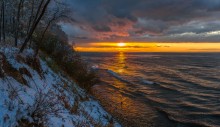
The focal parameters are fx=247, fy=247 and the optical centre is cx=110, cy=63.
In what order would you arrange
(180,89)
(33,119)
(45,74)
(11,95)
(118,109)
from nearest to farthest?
(33,119), (11,95), (45,74), (118,109), (180,89)

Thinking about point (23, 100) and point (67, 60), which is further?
point (67, 60)

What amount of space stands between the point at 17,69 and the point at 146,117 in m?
17.6

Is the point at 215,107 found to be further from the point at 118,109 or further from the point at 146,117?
the point at 118,109

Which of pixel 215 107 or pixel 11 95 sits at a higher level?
pixel 11 95

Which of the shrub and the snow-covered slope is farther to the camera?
the shrub

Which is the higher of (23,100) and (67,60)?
(67,60)

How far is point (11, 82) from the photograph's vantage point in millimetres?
10469

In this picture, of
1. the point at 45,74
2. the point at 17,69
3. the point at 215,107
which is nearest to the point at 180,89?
the point at 215,107

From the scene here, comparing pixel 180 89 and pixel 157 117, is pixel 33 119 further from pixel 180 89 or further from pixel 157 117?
pixel 180 89

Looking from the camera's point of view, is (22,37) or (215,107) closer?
(22,37)

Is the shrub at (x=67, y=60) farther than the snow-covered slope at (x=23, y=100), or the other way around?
the shrub at (x=67, y=60)

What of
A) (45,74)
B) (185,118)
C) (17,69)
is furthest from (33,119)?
(185,118)

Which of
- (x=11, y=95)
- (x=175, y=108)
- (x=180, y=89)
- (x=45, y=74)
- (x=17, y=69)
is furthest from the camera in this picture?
(x=180, y=89)

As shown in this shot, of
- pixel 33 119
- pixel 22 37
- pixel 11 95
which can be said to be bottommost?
pixel 33 119
